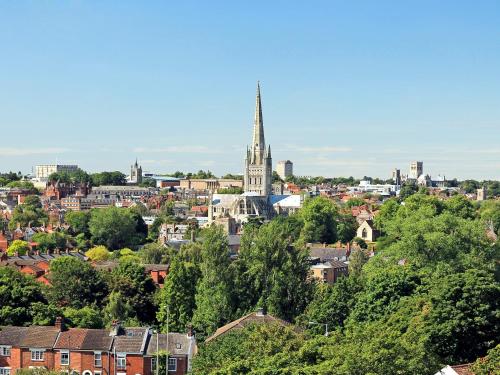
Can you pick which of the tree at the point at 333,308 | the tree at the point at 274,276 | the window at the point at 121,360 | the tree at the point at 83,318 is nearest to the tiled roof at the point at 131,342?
the window at the point at 121,360

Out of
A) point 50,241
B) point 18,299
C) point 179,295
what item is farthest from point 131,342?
point 50,241

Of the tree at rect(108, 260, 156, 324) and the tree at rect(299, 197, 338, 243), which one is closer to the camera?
the tree at rect(108, 260, 156, 324)

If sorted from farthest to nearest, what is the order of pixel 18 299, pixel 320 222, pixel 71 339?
1. pixel 320 222
2. pixel 18 299
3. pixel 71 339

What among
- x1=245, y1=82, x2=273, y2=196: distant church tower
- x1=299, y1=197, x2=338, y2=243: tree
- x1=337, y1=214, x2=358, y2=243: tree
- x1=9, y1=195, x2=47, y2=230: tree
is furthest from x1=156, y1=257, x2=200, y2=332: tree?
x1=245, y1=82, x2=273, y2=196: distant church tower

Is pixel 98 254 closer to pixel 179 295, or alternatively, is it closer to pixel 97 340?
pixel 179 295

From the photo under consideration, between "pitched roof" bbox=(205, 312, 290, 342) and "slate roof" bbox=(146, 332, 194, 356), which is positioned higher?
"pitched roof" bbox=(205, 312, 290, 342)

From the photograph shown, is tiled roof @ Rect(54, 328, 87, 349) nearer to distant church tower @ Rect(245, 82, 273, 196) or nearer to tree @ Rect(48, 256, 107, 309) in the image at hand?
tree @ Rect(48, 256, 107, 309)

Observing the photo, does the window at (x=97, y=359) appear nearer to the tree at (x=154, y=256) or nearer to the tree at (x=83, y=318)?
the tree at (x=83, y=318)
